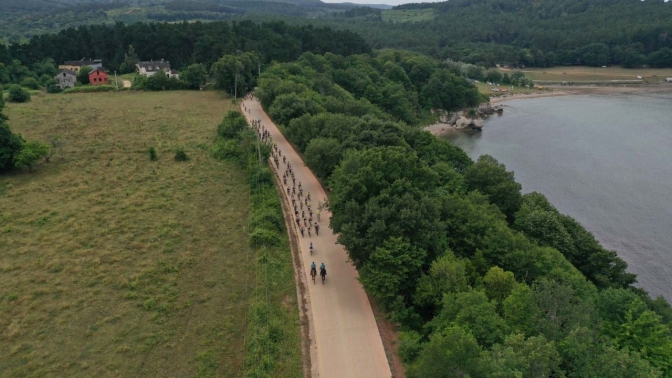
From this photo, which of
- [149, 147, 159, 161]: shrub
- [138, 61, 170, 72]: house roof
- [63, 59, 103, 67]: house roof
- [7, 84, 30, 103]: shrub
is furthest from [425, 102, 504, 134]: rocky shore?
[63, 59, 103, 67]: house roof

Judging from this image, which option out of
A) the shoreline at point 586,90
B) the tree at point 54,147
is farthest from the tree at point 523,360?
the shoreline at point 586,90

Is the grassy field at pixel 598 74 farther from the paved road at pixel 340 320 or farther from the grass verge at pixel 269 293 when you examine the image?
the paved road at pixel 340 320

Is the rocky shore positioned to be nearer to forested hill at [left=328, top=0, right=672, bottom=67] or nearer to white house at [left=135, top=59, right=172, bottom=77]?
forested hill at [left=328, top=0, right=672, bottom=67]

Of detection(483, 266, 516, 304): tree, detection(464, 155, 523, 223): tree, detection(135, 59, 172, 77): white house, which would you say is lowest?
detection(464, 155, 523, 223): tree

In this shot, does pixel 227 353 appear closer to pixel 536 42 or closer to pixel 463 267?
pixel 463 267

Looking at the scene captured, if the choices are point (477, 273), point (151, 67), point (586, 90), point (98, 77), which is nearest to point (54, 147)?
point (477, 273)

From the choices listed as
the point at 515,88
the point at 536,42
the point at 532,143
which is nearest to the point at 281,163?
the point at 532,143

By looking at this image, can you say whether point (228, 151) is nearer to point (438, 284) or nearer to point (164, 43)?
point (438, 284)
